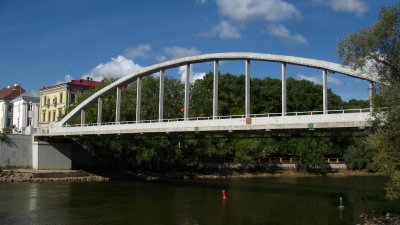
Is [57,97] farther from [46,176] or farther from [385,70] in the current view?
[385,70]

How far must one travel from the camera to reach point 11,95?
92312mm

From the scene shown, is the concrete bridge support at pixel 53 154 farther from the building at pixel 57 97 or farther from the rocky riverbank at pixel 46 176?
the building at pixel 57 97

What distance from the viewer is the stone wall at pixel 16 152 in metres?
49.9

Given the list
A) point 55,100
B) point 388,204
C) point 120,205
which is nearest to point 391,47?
point 388,204

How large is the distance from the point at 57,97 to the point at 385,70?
2570 inches

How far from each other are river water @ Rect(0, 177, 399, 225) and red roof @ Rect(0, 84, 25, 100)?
54.0m

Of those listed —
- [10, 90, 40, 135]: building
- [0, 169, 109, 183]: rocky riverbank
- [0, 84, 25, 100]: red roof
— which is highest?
[0, 84, 25, 100]: red roof

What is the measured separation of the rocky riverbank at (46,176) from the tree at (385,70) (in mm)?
34506

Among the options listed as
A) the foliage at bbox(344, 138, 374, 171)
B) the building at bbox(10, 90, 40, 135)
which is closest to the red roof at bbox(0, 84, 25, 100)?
the building at bbox(10, 90, 40, 135)

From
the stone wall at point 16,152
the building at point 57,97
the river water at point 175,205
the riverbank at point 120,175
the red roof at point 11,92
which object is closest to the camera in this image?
the river water at point 175,205

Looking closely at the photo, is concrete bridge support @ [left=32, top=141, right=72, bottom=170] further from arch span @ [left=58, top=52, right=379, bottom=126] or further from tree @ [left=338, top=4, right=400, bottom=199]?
tree @ [left=338, top=4, right=400, bottom=199]

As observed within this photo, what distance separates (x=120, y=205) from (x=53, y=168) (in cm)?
2391

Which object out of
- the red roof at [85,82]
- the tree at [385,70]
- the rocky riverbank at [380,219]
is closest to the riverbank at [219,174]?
the red roof at [85,82]

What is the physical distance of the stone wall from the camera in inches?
1965
